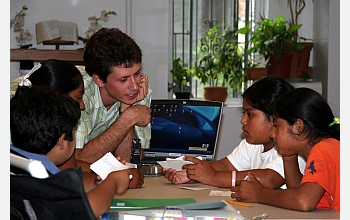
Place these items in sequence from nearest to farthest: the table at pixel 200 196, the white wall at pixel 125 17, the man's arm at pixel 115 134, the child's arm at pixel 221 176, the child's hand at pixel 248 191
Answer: the table at pixel 200 196 → the child's hand at pixel 248 191 → the child's arm at pixel 221 176 → the man's arm at pixel 115 134 → the white wall at pixel 125 17

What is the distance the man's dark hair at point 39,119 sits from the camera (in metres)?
1.64

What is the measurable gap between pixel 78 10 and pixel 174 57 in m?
0.92

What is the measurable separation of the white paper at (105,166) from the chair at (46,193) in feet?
2.13

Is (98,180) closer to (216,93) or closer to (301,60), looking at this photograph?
(216,93)

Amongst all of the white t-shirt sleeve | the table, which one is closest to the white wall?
the white t-shirt sleeve

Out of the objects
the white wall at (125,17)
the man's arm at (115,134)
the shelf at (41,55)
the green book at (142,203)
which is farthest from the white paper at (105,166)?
the white wall at (125,17)

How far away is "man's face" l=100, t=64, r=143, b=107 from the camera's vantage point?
8.64 ft

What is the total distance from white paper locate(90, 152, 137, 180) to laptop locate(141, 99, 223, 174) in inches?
23.1

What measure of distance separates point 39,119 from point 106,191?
293mm

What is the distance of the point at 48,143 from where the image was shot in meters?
1.68

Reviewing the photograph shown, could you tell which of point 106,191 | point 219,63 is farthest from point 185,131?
point 219,63

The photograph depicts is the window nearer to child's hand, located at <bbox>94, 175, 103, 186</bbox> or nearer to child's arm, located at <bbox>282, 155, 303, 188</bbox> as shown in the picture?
child's arm, located at <bbox>282, 155, 303, 188</bbox>

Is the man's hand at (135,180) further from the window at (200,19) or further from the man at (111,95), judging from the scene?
the window at (200,19)

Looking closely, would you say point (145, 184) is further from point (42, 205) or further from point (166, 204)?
point (42, 205)
